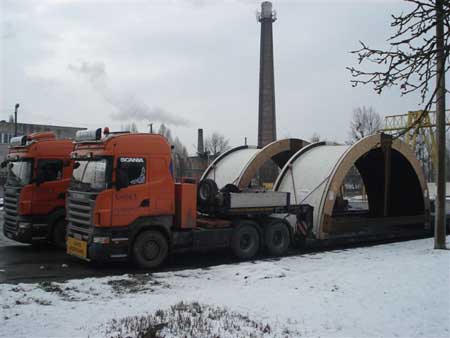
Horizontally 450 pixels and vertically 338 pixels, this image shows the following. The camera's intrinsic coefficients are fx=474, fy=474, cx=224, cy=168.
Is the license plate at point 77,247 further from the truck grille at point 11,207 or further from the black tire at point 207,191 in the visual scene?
the black tire at point 207,191

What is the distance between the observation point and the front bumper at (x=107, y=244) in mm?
10250

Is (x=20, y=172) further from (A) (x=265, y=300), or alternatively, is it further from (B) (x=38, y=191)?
(A) (x=265, y=300)

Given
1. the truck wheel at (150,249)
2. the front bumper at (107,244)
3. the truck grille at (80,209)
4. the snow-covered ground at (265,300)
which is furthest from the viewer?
the truck wheel at (150,249)

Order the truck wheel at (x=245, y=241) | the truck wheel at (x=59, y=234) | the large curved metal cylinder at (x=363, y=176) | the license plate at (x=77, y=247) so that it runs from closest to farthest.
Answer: the license plate at (x=77, y=247) < the truck wheel at (x=245, y=241) < the truck wheel at (x=59, y=234) < the large curved metal cylinder at (x=363, y=176)

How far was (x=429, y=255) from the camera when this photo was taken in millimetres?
11648

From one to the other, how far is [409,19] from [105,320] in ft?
18.6

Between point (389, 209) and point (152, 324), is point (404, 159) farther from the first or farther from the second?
point (152, 324)

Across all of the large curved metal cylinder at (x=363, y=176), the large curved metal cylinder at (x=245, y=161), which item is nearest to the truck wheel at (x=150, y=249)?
the large curved metal cylinder at (x=363, y=176)

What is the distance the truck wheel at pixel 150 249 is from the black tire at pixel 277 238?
329 centimetres

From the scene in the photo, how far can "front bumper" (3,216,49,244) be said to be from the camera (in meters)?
12.7

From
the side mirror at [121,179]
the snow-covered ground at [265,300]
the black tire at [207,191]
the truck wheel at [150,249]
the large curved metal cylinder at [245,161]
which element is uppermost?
the large curved metal cylinder at [245,161]

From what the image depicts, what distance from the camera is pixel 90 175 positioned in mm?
10852

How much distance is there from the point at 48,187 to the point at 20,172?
3.02 ft

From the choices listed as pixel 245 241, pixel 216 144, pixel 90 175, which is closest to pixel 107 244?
pixel 90 175
